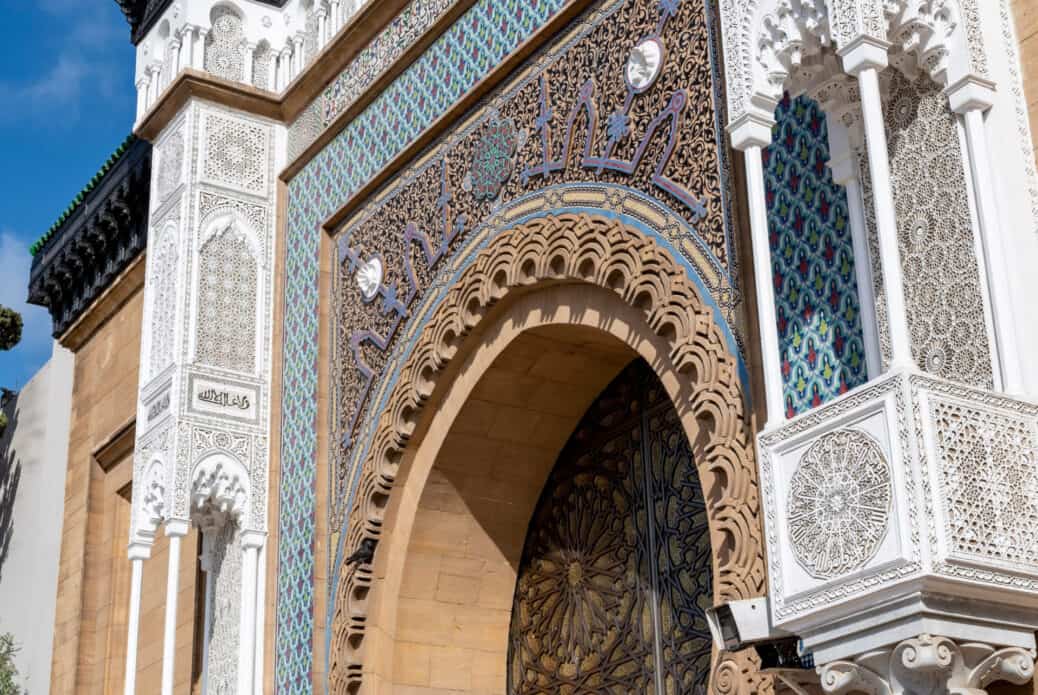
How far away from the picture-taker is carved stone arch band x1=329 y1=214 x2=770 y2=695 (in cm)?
399

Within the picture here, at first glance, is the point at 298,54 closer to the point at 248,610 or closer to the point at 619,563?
the point at 248,610

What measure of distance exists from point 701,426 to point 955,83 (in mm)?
1180

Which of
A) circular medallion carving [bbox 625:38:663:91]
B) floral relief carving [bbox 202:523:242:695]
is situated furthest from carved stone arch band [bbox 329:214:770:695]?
floral relief carving [bbox 202:523:242:695]

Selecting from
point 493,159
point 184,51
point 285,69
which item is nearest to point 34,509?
point 184,51

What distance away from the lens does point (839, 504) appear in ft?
10.8

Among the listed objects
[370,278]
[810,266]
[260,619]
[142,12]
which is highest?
[142,12]

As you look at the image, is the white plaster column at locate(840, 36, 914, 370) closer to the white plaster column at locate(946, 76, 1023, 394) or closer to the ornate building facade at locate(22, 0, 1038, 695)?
the ornate building facade at locate(22, 0, 1038, 695)

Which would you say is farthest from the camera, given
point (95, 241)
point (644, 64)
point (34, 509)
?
point (34, 509)

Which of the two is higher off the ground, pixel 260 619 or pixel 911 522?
pixel 260 619

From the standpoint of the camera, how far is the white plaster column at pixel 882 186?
3.30 metres

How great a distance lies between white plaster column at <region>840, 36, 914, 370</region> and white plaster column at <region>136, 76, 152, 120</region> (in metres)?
4.75

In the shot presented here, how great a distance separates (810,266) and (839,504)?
952 millimetres

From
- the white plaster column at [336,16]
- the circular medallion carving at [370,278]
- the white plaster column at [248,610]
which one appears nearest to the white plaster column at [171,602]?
the white plaster column at [248,610]

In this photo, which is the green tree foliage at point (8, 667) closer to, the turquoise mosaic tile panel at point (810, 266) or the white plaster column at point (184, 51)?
the white plaster column at point (184, 51)
